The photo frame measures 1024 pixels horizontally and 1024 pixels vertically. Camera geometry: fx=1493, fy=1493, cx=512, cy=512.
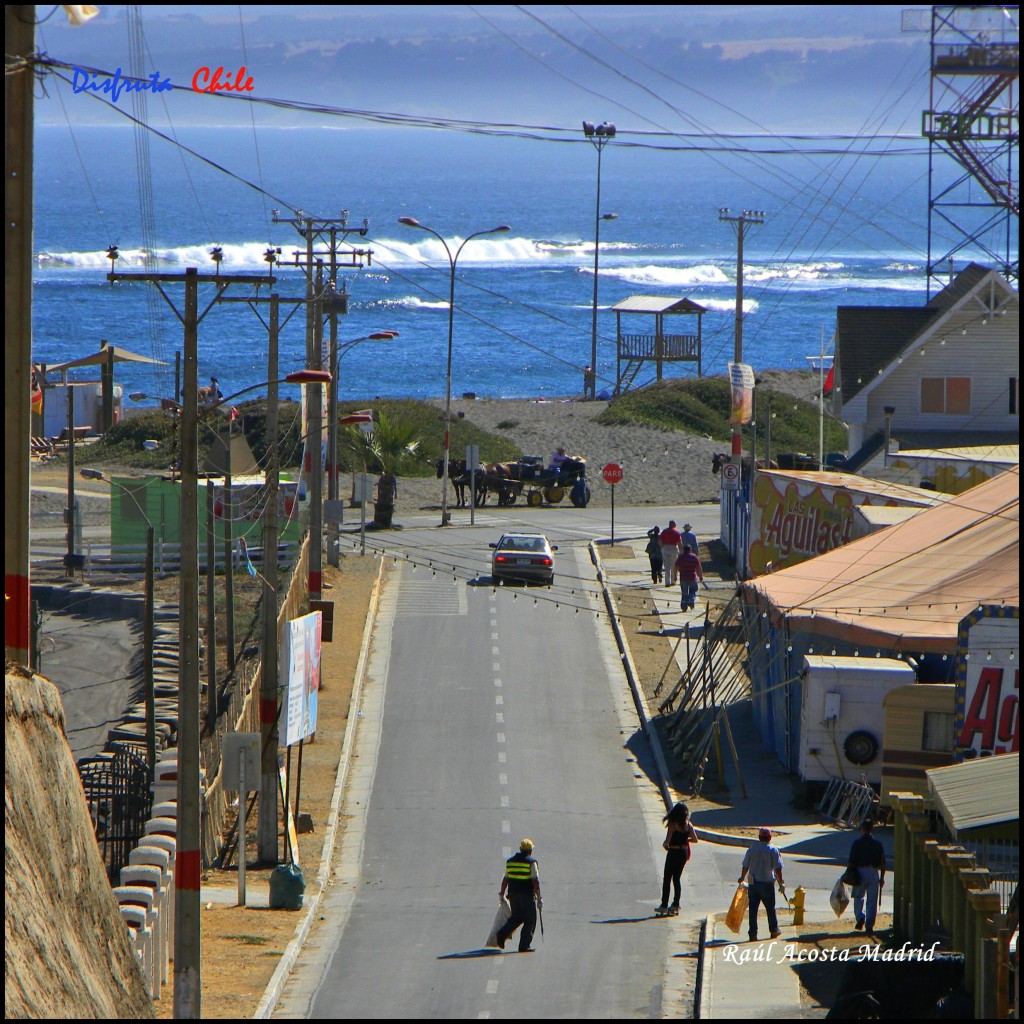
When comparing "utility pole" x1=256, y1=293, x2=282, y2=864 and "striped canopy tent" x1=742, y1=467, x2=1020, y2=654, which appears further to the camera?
"striped canopy tent" x1=742, y1=467, x2=1020, y2=654

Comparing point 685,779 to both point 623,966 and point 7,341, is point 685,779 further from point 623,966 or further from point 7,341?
point 7,341

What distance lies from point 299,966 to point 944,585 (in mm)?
13458

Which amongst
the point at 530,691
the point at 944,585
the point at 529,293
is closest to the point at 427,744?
the point at 530,691

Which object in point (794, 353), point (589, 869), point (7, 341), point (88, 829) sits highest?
point (794, 353)

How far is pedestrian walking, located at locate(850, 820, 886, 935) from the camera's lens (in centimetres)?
1675

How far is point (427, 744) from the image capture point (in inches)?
1048

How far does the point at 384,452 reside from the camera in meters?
44.3

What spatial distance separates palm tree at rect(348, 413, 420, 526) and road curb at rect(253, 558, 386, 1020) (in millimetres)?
7535

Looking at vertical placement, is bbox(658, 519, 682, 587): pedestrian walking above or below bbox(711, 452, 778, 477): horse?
below

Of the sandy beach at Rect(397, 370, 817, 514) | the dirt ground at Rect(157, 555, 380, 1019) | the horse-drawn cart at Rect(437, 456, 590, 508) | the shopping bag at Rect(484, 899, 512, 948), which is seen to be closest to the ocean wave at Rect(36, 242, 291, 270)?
the sandy beach at Rect(397, 370, 817, 514)

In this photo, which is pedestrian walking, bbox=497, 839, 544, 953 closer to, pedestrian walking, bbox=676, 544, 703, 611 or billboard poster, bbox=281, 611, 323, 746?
billboard poster, bbox=281, 611, 323, 746

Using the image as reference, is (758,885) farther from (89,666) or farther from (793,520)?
(793,520)

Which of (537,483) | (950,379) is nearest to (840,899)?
(950,379)

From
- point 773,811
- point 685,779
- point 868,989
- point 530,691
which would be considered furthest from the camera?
point 530,691
